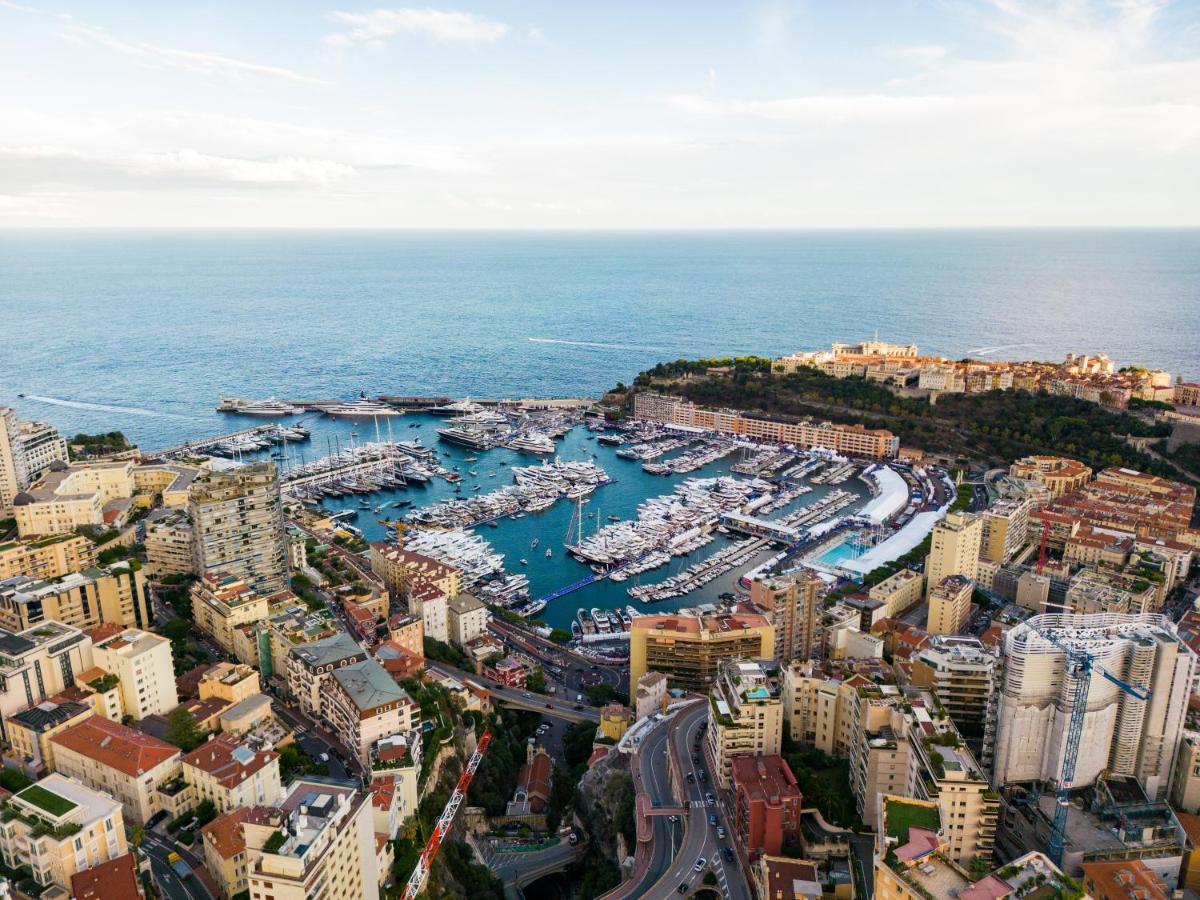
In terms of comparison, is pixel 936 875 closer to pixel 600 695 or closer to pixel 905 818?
pixel 905 818

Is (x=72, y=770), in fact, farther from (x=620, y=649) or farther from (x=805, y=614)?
(x=805, y=614)

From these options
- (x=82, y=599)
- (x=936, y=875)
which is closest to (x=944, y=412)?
(x=936, y=875)

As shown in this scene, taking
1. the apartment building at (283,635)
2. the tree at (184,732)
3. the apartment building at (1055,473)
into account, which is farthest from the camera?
the apartment building at (1055,473)

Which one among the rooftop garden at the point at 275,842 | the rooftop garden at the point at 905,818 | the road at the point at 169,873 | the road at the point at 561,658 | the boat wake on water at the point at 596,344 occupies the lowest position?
the road at the point at 561,658

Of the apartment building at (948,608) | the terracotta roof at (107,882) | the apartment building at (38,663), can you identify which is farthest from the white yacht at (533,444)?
the terracotta roof at (107,882)

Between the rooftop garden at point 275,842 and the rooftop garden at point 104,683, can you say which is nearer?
the rooftop garden at point 275,842

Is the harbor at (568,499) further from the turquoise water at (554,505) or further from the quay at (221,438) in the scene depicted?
the quay at (221,438)

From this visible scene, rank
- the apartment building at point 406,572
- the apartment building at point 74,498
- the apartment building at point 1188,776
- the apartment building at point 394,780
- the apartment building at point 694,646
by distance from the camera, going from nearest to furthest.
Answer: the apartment building at point 394,780 < the apartment building at point 1188,776 < the apartment building at point 694,646 < the apartment building at point 74,498 < the apartment building at point 406,572
